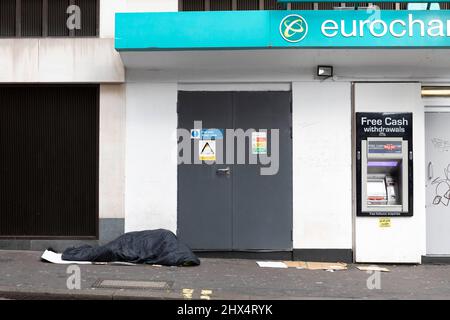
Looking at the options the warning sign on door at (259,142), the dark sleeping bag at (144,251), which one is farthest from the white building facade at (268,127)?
the dark sleeping bag at (144,251)

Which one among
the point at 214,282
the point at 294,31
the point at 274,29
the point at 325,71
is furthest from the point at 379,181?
the point at 214,282

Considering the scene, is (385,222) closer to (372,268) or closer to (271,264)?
(372,268)

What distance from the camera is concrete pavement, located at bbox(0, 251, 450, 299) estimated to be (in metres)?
7.02

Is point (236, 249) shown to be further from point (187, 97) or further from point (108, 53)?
point (108, 53)

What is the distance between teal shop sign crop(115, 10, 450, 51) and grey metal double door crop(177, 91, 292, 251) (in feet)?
3.59

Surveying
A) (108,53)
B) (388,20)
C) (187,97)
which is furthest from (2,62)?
(388,20)

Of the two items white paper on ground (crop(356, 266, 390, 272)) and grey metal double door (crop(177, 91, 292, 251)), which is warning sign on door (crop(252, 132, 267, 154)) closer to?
grey metal double door (crop(177, 91, 292, 251))

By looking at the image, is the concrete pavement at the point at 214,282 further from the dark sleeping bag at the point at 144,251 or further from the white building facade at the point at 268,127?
the white building facade at the point at 268,127

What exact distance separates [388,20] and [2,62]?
19.7 feet

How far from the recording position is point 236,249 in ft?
30.5

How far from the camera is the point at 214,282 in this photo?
7.70 meters

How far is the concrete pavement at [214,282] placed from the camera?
23.0 ft

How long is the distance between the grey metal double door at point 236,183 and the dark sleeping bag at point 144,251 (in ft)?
1.67

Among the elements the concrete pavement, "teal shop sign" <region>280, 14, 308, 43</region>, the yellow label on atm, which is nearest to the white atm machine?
the yellow label on atm
